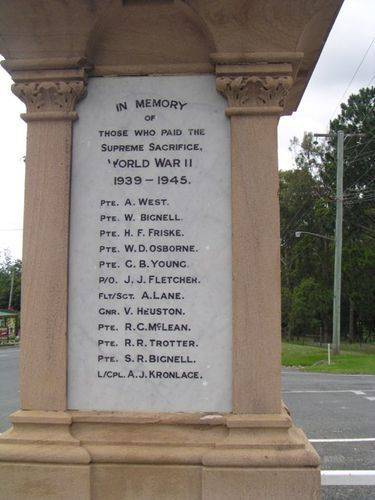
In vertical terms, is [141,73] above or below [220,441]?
above

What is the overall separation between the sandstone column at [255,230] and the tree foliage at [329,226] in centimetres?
3482

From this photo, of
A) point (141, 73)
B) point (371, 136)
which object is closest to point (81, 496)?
point (141, 73)

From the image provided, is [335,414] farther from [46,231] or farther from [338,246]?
[338,246]

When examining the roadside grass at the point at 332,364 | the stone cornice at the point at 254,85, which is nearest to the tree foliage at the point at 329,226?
the roadside grass at the point at 332,364

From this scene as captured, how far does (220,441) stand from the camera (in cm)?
337

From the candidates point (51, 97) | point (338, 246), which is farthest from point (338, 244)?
point (51, 97)

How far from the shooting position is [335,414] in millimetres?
9797

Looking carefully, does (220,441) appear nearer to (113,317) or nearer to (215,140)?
(113,317)

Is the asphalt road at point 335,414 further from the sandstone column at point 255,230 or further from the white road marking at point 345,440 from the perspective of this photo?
the sandstone column at point 255,230

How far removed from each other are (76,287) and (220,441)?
48.4 inches

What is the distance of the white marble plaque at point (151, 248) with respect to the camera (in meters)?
3.55

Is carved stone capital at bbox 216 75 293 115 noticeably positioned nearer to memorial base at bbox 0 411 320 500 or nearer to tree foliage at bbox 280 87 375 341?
memorial base at bbox 0 411 320 500

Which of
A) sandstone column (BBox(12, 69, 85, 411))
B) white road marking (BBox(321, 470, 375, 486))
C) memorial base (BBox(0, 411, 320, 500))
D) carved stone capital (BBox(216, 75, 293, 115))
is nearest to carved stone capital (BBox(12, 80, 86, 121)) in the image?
sandstone column (BBox(12, 69, 85, 411))

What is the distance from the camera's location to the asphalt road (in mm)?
6363
